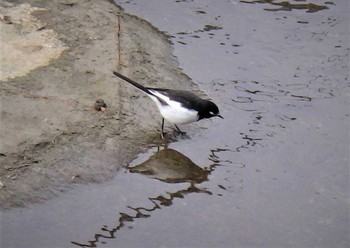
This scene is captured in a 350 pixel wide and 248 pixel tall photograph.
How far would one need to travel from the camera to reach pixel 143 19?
7.52 metres

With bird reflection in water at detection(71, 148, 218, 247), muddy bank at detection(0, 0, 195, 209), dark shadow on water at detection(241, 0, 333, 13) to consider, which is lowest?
bird reflection in water at detection(71, 148, 218, 247)

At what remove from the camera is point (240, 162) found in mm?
5586

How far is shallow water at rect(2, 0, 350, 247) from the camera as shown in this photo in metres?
4.78

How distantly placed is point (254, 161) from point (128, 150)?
0.96 meters

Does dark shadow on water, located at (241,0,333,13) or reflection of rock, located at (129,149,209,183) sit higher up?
dark shadow on water, located at (241,0,333,13)

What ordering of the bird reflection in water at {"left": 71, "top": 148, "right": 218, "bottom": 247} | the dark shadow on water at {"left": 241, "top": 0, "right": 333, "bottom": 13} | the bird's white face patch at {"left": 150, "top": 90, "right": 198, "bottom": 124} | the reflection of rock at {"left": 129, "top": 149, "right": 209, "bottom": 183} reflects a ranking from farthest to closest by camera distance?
1. the dark shadow on water at {"left": 241, "top": 0, "right": 333, "bottom": 13}
2. the bird's white face patch at {"left": 150, "top": 90, "right": 198, "bottom": 124}
3. the reflection of rock at {"left": 129, "top": 149, "right": 209, "bottom": 183}
4. the bird reflection in water at {"left": 71, "top": 148, "right": 218, "bottom": 247}

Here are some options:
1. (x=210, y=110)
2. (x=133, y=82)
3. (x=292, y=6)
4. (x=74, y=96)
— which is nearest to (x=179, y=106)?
(x=210, y=110)

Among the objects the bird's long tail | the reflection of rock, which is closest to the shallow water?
the reflection of rock

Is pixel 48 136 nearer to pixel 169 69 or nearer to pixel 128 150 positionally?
pixel 128 150

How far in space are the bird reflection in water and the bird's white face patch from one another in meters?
0.25

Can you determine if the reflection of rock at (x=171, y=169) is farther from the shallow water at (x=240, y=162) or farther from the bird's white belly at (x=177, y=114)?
the bird's white belly at (x=177, y=114)

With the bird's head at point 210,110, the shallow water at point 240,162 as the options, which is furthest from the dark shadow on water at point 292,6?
the bird's head at point 210,110

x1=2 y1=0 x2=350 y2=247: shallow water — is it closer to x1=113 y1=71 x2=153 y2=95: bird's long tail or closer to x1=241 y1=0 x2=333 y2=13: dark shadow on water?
x1=241 y1=0 x2=333 y2=13: dark shadow on water

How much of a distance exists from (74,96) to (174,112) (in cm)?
86
